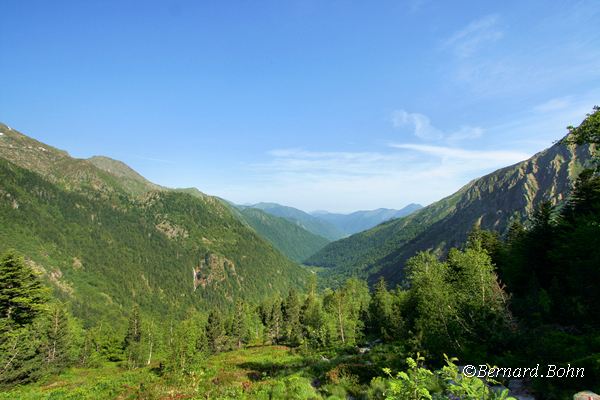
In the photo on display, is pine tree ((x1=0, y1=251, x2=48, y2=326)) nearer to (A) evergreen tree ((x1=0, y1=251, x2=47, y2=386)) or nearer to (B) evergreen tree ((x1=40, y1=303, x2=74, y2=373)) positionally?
(A) evergreen tree ((x1=0, y1=251, x2=47, y2=386))

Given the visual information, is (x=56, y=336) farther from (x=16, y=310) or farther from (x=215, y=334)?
(x=16, y=310)

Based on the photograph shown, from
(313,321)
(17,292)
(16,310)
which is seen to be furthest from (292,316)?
(17,292)

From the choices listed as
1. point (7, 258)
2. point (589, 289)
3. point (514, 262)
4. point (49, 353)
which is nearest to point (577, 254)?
point (589, 289)

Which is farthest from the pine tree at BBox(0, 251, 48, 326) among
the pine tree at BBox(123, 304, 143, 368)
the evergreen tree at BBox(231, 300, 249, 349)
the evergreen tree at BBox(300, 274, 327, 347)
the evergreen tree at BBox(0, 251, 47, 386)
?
the evergreen tree at BBox(231, 300, 249, 349)

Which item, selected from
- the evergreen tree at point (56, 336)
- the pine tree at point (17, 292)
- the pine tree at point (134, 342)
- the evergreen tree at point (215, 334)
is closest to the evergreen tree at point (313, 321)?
the evergreen tree at point (215, 334)

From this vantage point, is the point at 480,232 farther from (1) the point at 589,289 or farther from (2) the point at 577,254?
(1) the point at 589,289

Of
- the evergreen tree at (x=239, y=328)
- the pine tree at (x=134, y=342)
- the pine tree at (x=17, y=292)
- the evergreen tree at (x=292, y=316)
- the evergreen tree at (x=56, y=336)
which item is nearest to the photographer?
the pine tree at (x=17, y=292)

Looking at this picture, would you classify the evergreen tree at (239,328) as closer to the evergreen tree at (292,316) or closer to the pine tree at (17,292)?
the evergreen tree at (292,316)

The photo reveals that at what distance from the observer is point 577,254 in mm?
27922

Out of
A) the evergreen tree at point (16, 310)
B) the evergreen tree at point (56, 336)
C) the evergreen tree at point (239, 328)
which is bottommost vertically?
the evergreen tree at point (239, 328)

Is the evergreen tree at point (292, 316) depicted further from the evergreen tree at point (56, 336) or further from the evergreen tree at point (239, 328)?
the evergreen tree at point (56, 336)

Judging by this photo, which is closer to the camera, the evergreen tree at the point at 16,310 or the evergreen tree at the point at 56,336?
the evergreen tree at the point at 16,310

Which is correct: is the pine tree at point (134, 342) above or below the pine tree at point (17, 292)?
below

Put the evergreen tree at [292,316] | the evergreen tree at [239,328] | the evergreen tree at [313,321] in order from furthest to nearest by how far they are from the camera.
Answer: the evergreen tree at [239,328], the evergreen tree at [292,316], the evergreen tree at [313,321]
